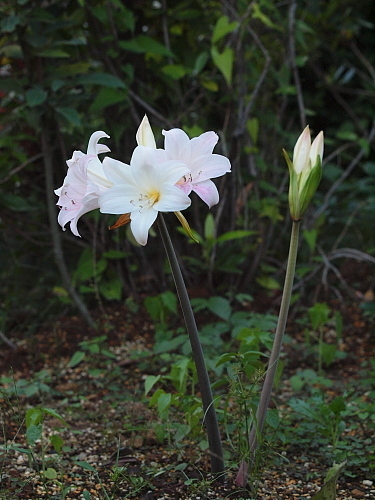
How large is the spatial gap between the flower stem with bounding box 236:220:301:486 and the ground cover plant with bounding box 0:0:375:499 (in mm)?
72

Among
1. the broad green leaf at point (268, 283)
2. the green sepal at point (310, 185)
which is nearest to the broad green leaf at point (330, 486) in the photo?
the green sepal at point (310, 185)

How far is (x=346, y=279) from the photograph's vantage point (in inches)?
151

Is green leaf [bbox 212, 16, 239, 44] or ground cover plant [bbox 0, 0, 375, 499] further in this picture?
green leaf [bbox 212, 16, 239, 44]

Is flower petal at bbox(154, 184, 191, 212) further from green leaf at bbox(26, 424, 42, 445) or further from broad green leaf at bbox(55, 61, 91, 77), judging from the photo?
broad green leaf at bbox(55, 61, 91, 77)

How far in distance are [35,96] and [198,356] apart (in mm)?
1624

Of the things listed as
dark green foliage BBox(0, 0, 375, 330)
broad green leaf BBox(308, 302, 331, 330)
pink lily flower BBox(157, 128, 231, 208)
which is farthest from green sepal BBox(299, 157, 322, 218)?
dark green foliage BBox(0, 0, 375, 330)

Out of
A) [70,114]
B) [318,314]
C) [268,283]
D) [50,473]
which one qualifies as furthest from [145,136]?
[268,283]

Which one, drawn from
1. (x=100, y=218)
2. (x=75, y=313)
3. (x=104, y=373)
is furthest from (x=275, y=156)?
(x=104, y=373)

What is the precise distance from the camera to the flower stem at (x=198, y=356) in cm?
161

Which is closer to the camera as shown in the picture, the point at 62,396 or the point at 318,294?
the point at 62,396

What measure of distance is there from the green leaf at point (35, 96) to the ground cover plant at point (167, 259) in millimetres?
11

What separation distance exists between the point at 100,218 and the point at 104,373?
950 mm

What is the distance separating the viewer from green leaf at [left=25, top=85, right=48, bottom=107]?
111 inches

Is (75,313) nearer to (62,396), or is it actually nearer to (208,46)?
(62,396)
